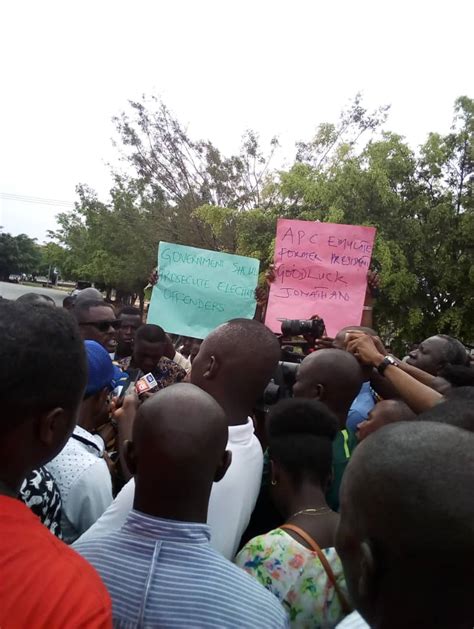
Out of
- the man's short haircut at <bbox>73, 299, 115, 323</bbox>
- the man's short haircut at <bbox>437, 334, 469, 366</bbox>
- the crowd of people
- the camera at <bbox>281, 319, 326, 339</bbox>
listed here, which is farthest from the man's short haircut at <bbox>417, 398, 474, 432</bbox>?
the man's short haircut at <bbox>73, 299, 115, 323</bbox>

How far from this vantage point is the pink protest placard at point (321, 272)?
509 centimetres

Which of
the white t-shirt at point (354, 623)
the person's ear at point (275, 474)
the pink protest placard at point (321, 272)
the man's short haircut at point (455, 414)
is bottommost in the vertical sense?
the white t-shirt at point (354, 623)

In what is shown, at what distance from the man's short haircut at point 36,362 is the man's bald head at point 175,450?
0.33m

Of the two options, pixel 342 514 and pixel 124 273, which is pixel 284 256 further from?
pixel 124 273

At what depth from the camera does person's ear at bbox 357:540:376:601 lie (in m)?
1.03

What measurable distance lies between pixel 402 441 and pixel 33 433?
735 mm

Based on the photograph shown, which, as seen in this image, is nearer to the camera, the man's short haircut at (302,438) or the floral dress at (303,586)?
the floral dress at (303,586)

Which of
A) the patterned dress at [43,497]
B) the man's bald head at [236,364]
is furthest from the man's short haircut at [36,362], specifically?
the man's bald head at [236,364]

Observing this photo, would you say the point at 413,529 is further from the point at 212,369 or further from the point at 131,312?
the point at 131,312

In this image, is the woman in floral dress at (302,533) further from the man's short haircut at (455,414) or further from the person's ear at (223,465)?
the man's short haircut at (455,414)

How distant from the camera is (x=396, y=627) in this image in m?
1.01

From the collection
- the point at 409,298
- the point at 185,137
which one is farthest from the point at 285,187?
the point at 185,137

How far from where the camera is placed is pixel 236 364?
2.26m

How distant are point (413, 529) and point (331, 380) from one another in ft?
5.41
